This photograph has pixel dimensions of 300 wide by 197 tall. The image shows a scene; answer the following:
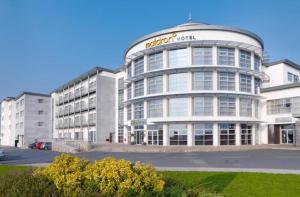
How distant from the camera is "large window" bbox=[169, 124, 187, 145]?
124 ft

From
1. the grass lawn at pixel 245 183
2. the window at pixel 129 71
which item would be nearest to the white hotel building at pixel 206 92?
the window at pixel 129 71

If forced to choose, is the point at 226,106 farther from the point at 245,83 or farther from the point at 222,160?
the point at 222,160

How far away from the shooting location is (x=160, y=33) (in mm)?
40469

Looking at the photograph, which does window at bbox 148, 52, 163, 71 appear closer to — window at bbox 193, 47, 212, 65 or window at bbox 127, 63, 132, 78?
window at bbox 193, 47, 212, 65

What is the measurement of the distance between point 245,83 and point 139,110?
16.8 m

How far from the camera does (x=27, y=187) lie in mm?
5637

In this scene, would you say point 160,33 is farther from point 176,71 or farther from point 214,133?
point 214,133

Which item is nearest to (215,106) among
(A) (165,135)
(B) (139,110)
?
(A) (165,135)

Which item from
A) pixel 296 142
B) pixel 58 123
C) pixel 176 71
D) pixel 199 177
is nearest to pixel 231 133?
pixel 296 142

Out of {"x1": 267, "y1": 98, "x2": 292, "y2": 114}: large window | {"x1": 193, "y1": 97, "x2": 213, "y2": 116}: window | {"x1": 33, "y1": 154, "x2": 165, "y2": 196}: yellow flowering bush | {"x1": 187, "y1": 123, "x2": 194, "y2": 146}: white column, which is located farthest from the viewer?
{"x1": 267, "y1": 98, "x2": 292, "y2": 114}: large window

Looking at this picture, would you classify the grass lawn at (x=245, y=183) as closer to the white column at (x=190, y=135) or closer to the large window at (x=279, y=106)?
the white column at (x=190, y=135)

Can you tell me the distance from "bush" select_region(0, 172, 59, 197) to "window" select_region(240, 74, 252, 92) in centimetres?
3711

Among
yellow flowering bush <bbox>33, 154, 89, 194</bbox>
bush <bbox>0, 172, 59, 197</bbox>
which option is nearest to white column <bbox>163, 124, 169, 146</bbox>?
yellow flowering bush <bbox>33, 154, 89, 194</bbox>

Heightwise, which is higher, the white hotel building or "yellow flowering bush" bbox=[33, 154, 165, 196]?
the white hotel building
